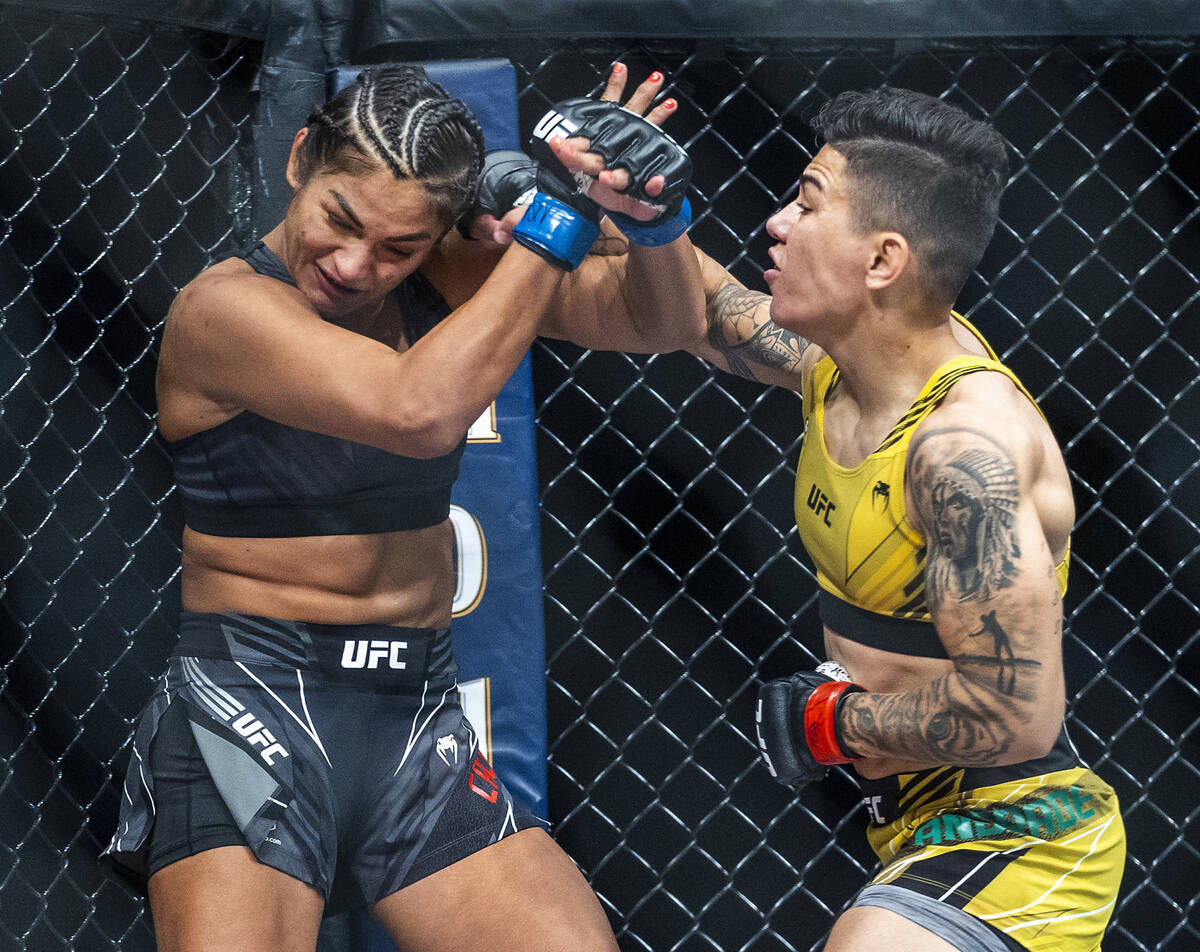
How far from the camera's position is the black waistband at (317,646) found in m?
1.65

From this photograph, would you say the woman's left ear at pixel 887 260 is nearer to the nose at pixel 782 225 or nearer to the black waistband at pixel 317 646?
the nose at pixel 782 225

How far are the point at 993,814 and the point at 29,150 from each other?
7.66 ft

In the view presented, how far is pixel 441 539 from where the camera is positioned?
5.97ft

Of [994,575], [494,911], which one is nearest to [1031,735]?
[994,575]

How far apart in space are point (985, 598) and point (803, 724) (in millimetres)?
341

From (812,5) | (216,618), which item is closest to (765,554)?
(812,5)

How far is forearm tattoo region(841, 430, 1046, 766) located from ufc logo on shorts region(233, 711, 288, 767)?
0.84 metres

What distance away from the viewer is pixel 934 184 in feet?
5.39

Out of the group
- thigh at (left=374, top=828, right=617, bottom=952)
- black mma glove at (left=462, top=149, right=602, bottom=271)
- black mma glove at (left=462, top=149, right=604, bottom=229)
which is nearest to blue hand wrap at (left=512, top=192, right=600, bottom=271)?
black mma glove at (left=462, top=149, right=602, bottom=271)

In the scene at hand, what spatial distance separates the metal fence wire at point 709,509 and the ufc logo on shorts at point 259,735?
1051 mm

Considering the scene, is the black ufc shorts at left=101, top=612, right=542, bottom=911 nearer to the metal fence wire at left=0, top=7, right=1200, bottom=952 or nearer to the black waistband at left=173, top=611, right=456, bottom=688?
the black waistband at left=173, top=611, right=456, bottom=688

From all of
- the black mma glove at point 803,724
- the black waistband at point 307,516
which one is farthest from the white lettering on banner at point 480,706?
the black mma glove at point 803,724

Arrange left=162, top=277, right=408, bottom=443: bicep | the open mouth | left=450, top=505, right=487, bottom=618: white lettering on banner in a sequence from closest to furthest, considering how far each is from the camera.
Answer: left=162, top=277, right=408, bottom=443: bicep → the open mouth → left=450, top=505, right=487, bottom=618: white lettering on banner

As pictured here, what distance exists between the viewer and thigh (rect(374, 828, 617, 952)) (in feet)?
5.35
